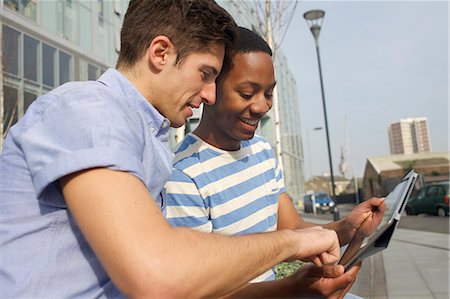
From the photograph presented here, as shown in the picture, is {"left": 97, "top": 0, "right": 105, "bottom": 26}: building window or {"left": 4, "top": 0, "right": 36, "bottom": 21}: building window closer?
{"left": 4, "top": 0, "right": 36, "bottom": 21}: building window

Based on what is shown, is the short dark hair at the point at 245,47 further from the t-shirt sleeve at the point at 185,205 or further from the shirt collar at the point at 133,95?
the shirt collar at the point at 133,95

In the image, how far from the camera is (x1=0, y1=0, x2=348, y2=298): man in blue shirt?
90 cm

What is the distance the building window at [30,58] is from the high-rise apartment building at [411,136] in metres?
98.0

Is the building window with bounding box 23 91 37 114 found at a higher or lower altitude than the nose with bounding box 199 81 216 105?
higher

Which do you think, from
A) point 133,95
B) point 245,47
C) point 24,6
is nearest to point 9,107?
point 24,6

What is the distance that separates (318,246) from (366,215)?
81cm

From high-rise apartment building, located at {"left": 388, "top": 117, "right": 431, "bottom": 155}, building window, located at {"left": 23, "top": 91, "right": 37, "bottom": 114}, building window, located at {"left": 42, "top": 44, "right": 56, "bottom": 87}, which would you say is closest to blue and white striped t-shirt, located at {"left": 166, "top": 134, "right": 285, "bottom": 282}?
building window, located at {"left": 23, "top": 91, "right": 37, "bottom": 114}

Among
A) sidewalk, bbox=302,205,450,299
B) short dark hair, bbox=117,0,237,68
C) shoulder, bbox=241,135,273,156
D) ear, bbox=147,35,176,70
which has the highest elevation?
short dark hair, bbox=117,0,237,68

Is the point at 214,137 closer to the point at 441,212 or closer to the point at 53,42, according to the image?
the point at 53,42

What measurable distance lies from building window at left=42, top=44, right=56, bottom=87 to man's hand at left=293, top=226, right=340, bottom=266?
14.2 metres

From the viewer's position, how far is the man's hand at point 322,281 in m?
1.41

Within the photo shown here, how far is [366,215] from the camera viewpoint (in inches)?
77.1

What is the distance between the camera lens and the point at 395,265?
289 inches

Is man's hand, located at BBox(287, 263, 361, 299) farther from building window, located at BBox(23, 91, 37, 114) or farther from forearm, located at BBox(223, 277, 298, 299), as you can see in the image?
building window, located at BBox(23, 91, 37, 114)
